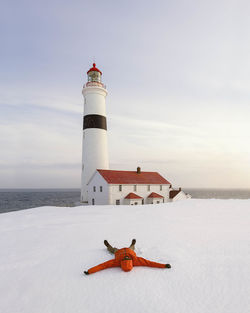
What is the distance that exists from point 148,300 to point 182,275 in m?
1.46

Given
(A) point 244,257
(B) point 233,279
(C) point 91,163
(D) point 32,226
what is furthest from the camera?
(C) point 91,163

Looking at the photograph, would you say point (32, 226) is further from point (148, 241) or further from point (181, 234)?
point (181, 234)

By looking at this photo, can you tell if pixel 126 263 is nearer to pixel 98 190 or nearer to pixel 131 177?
pixel 98 190

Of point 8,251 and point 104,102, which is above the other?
point 104,102

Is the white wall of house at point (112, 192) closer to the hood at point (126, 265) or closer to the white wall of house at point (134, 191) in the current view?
the white wall of house at point (134, 191)

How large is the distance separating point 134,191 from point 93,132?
9798 mm

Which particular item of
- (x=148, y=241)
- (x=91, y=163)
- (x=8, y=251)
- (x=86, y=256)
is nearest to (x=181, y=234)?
(x=148, y=241)

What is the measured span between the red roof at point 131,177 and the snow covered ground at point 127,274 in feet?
48.6

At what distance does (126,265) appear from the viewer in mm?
5469

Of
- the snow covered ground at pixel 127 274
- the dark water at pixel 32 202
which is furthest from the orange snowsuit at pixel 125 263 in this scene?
the dark water at pixel 32 202

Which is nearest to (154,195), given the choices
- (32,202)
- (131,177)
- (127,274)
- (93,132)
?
(131,177)

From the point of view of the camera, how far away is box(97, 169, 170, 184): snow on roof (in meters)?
24.4

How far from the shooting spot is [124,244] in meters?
7.77

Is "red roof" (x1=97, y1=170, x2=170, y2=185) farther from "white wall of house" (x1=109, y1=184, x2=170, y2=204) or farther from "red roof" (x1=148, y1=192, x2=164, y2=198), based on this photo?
"red roof" (x1=148, y1=192, x2=164, y2=198)
